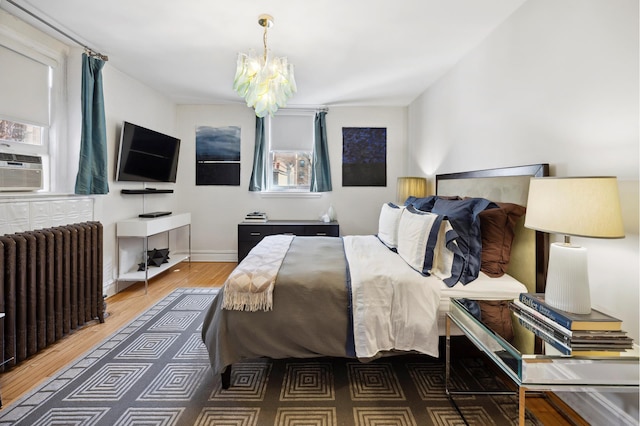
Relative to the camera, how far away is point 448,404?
1718 mm

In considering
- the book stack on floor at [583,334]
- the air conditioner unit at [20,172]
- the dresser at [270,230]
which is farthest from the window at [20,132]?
the book stack on floor at [583,334]

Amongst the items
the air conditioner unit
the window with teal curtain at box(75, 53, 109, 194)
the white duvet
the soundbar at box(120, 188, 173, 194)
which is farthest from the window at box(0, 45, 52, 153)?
the white duvet

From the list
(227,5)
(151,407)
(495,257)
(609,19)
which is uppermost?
(227,5)

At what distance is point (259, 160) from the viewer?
192 inches

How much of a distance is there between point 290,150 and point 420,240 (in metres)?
3.39

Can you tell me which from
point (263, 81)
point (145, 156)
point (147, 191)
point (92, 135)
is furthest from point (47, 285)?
point (263, 81)

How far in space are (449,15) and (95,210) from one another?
12.0ft

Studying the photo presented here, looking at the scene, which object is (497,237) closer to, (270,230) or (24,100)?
(270,230)

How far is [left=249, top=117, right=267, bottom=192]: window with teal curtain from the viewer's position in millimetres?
4855

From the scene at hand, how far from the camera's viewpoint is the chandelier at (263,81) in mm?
2268

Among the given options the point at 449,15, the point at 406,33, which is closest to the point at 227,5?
the point at 406,33

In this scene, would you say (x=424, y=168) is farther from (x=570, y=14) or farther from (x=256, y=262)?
(x=256, y=262)

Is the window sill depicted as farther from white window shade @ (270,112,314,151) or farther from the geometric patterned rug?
the geometric patterned rug

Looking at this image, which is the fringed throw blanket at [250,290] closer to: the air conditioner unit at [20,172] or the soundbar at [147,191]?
the air conditioner unit at [20,172]
